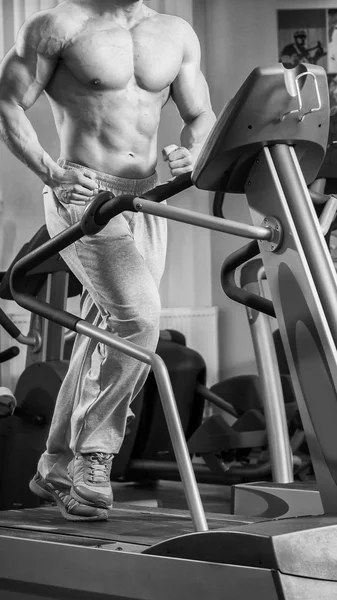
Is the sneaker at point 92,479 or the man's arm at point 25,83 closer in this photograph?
the sneaker at point 92,479

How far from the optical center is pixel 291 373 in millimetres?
2062

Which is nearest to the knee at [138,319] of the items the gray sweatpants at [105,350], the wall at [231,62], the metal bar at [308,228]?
the gray sweatpants at [105,350]

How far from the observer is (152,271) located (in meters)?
3.00

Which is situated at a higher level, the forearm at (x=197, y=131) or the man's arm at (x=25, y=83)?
the man's arm at (x=25, y=83)

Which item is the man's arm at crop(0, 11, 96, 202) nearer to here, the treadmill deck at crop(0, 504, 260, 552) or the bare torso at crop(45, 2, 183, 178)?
the bare torso at crop(45, 2, 183, 178)

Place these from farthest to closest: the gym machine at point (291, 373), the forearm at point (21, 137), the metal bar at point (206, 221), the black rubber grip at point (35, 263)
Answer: the forearm at point (21, 137)
the black rubber grip at point (35, 263)
the metal bar at point (206, 221)
the gym machine at point (291, 373)

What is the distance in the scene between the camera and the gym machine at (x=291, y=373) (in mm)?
1816

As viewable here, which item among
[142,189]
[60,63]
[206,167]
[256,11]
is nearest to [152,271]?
[142,189]

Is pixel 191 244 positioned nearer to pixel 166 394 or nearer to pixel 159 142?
pixel 159 142

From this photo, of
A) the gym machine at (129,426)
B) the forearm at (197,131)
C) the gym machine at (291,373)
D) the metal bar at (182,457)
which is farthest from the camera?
the gym machine at (129,426)

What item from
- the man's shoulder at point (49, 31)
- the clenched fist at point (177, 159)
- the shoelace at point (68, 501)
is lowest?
the shoelace at point (68, 501)

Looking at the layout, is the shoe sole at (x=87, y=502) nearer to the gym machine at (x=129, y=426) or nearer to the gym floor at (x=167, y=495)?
the gym machine at (x=129, y=426)

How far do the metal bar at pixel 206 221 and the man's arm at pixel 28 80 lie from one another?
0.81 m

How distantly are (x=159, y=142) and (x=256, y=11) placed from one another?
1.13 meters
